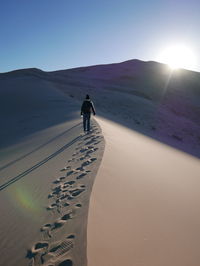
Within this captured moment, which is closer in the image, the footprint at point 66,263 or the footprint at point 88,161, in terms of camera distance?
the footprint at point 66,263

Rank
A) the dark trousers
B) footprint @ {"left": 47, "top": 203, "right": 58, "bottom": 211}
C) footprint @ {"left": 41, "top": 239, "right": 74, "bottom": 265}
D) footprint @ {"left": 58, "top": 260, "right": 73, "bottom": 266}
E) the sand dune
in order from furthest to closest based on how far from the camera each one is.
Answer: the dark trousers < footprint @ {"left": 47, "top": 203, "right": 58, "bottom": 211} < the sand dune < footprint @ {"left": 41, "top": 239, "right": 74, "bottom": 265} < footprint @ {"left": 58, "top": 260, "right": 73, "bottom": 266}

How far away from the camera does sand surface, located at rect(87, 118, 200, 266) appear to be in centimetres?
267

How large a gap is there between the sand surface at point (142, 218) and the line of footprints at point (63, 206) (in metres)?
0.27

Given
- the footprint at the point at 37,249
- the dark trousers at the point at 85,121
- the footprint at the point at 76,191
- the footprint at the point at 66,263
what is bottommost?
the footprint at the point at 37,249

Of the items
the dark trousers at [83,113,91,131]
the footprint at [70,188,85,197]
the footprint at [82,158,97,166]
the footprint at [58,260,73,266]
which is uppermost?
the dark trousers at [83,113,91,131]

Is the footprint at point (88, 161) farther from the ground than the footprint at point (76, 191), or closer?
farther from the ground

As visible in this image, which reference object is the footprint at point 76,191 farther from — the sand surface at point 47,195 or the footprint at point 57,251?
the footprint at point 57,251

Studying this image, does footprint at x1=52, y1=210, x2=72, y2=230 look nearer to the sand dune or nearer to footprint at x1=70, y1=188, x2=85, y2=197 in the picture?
the sand dune

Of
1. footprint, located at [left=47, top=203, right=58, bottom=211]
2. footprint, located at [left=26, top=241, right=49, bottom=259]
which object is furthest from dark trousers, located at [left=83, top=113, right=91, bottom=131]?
footprint, located at [left=26, top=241, right=49, bottom=259]

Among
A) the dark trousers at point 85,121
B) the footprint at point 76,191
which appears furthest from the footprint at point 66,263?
the dark trousers at point 85,121

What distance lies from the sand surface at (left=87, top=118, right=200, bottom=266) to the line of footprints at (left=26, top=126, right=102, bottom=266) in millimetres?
272

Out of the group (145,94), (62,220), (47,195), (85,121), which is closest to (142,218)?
(62,220)

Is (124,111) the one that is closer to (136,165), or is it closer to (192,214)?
(136,165)

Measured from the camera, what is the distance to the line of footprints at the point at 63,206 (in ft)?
8.76
